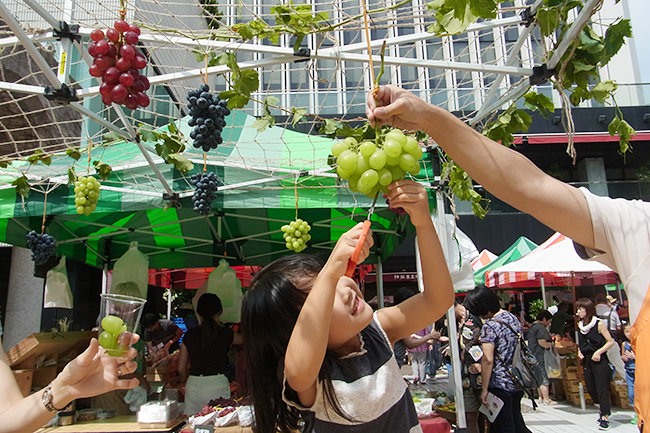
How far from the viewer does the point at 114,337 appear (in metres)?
1.41

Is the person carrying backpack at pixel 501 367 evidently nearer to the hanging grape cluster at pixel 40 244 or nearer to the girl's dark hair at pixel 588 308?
the girl's dark hair at pixel 588 308

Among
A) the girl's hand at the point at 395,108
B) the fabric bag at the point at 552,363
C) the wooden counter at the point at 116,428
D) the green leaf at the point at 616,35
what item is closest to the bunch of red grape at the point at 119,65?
the girl's hand at the point at 395,108

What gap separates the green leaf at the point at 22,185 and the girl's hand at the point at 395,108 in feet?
12.6

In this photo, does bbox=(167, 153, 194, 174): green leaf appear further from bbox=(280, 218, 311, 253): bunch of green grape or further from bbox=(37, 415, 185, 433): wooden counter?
bbox=(37, 415, 185, 433): wooden counter

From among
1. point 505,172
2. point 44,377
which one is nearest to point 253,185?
point 44,377

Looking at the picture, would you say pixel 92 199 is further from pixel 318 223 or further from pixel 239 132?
pixel 318 223

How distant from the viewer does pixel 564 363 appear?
791 centimetres

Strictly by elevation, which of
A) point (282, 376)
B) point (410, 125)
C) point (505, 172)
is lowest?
point (282, 376)

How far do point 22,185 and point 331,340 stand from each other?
3821 mm

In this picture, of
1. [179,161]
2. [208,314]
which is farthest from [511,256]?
[179,161]

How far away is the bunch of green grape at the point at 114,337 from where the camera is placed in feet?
4.58

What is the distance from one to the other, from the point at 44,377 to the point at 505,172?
434 centimetres

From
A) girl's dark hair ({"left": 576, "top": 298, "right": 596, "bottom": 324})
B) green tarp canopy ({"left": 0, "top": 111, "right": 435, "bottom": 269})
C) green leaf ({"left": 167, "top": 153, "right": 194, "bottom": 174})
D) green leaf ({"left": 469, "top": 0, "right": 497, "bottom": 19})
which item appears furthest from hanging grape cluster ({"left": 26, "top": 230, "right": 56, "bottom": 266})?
girl's dark hair ({"left": 576, "top": 298, "right": 596, "bottom": 324})

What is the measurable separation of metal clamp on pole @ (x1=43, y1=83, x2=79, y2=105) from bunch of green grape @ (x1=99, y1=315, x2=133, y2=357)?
1516mm
